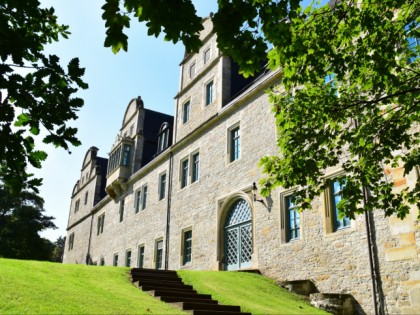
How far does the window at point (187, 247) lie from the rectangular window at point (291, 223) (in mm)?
6630

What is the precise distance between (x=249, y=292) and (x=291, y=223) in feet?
10.7

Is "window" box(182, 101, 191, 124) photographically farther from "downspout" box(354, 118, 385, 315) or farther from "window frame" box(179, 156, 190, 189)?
"downspout" box(354, 118, 385, 315)

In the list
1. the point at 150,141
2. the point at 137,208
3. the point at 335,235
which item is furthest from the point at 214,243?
the point at 150,141

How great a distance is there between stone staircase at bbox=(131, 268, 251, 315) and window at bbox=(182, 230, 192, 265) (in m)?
5.69

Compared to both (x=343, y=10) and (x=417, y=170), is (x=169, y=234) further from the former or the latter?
(x=343, y=10)

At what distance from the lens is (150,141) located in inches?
1169

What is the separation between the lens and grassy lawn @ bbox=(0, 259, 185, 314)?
754 cm

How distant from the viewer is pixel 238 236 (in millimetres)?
16609

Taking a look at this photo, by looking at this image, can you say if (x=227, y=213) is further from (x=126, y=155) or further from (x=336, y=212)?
(x=126, y=155)

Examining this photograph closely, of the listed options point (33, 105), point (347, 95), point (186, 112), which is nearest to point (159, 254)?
point (186, 112)

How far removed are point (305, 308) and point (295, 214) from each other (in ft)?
12.2

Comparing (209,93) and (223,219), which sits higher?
(209,93)

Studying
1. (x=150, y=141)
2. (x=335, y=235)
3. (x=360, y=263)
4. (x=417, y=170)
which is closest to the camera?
(x=417, y=170)

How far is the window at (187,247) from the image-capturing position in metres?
19.7
